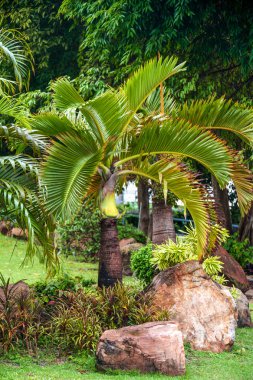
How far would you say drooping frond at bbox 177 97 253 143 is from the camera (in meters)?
10.5

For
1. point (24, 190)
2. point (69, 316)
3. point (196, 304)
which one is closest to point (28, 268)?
point (196, 304)

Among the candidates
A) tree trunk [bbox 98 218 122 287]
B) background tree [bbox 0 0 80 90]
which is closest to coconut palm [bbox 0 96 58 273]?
tree trunk [bbox 98 218 122 287]

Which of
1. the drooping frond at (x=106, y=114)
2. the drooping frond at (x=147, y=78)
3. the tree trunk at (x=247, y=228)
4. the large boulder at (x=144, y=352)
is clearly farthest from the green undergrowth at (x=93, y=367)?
the tree trunk at (x=247, y=228)

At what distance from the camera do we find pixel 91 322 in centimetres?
941

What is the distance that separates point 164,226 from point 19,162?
3947mm

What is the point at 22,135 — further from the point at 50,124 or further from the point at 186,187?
the point at 186,187

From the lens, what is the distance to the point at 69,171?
9336mm

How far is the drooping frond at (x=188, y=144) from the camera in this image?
9.73 metres

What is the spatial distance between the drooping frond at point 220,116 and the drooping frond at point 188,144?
553mm

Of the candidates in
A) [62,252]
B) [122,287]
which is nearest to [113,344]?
[122,287]

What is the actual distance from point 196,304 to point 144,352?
1879 mm

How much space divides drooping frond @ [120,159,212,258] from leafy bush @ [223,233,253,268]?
8.26 meters

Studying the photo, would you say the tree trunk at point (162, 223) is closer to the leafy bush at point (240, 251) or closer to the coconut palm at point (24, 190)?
the coconut palm at point (24, 190)

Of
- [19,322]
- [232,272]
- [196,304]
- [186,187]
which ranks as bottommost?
[19,322]
